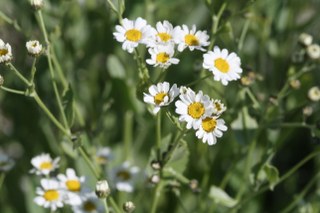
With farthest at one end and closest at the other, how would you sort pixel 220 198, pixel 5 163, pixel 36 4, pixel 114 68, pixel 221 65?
pixel 114 68, pixel 5 163, pixel 220 198, pixel 36 4, pixel 221 65

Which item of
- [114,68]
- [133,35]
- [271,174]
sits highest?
[114,68]

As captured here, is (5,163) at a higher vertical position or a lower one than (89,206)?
higher

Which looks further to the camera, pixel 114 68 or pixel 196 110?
pixel 114 68

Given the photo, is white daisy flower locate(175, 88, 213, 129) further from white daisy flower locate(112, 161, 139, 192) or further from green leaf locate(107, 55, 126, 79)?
green leaf locate(107, 55, 126, 79)

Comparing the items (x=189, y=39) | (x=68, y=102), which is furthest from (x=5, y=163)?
(x=189, y=39)

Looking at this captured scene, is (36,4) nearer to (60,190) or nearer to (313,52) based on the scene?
(60,190)

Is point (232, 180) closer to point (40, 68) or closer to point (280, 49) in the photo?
point (280, 49)

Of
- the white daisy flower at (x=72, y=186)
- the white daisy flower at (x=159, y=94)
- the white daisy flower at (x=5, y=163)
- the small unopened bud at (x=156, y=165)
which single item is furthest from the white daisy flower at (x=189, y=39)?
the white daisy flower at (x=5, y=163)

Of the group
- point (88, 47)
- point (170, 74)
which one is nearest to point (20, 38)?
point (88, 47)
